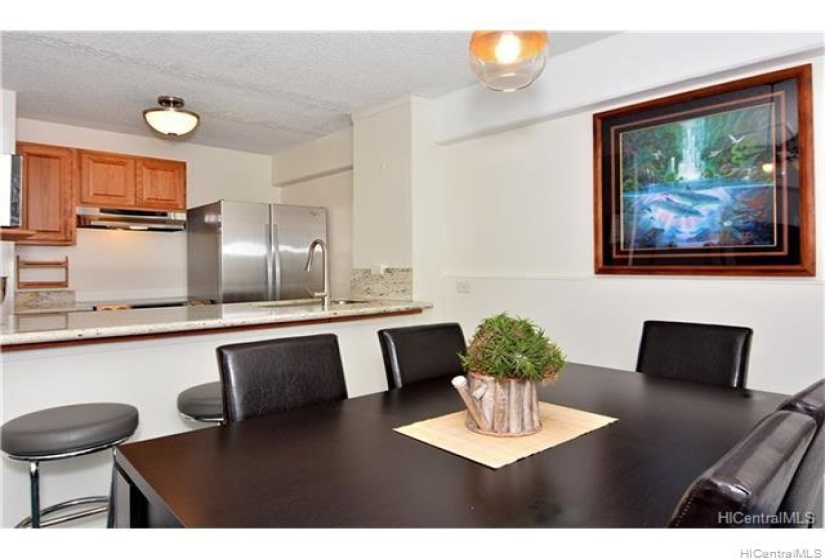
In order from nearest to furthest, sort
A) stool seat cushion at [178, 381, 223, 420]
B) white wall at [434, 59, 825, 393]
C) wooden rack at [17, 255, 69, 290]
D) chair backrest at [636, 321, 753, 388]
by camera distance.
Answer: chair backrest at [636, 321, 753, 388] < stool seat cushion at [178, 381, 223, 420] < white wall at [434, 59, 825, 393] < wooden rack at [17, 255, 69, 290]

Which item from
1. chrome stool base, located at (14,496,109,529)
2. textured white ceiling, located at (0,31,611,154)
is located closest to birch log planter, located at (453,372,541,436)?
chrome stool base, located at (14,496,109,529)

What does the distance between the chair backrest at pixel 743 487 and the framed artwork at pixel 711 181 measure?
1863mm

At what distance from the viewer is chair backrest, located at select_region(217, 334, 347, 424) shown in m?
1.51

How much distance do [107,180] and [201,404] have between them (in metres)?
2.94

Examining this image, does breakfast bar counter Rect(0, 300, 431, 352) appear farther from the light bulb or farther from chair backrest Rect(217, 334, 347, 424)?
the light bulb

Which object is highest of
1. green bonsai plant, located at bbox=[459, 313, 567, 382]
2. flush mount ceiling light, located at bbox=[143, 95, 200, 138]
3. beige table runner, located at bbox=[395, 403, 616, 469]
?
flush mount ceiling light, located at bbox=[143, 95, 200, 138]

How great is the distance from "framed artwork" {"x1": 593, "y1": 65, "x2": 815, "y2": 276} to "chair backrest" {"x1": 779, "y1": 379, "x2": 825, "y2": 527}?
4.58 feet

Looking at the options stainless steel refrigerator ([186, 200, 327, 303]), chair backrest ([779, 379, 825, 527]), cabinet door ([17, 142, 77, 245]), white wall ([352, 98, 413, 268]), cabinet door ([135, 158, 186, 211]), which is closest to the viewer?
chair backrest ([779, 379, 825, 527])

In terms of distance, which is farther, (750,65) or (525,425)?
(750,65)
